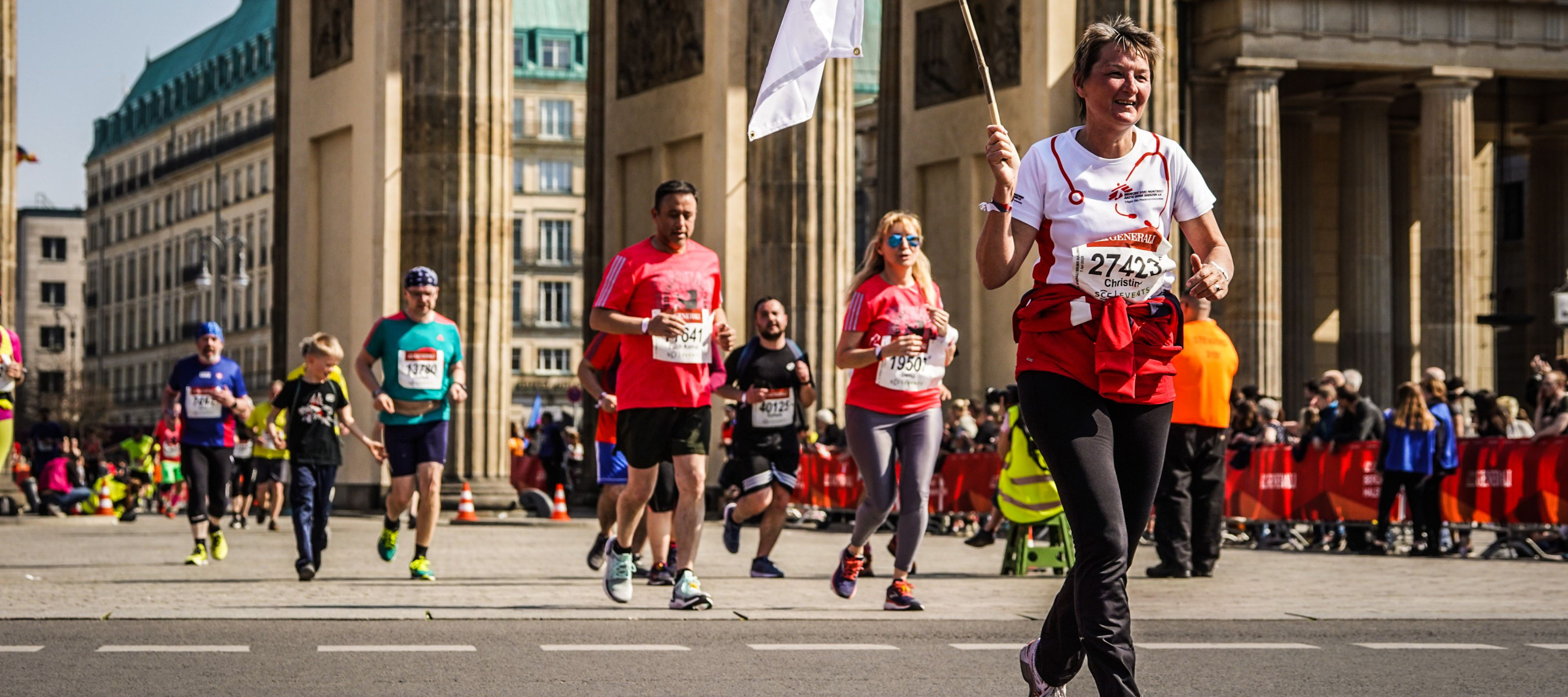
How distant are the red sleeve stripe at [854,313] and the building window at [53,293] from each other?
13100cm

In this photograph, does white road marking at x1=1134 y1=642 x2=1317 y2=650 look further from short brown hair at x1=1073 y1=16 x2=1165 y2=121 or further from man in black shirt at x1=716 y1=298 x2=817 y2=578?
man in black shirt at x1=716 y1=298 x2=817 y2=578

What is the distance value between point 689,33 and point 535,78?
69490mm

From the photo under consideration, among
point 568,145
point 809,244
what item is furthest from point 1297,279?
point 568,145

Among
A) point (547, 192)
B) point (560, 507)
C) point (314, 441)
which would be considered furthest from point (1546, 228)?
point (547, 192)

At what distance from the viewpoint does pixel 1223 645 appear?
1003 centimetres

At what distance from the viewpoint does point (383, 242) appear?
97.7ft

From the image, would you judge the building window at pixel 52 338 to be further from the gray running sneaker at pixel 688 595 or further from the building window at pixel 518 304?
the gray running sneaker at pixel 688 595

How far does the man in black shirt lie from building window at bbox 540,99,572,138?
8617cm

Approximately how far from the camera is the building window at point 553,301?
101m

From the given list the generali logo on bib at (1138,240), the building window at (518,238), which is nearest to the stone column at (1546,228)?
the generali logo on bib at (1138,240)

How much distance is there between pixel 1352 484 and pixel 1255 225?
14477 mm

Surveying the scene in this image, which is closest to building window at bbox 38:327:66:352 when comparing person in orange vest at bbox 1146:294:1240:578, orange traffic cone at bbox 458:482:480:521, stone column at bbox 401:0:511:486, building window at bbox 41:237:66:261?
building window at bbox 41:237:66:261

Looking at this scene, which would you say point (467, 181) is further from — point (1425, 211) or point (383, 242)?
point (1425, 211)

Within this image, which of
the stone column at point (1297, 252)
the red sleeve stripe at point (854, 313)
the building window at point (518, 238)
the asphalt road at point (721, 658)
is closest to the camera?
the asphalt road at point (721, 658)
